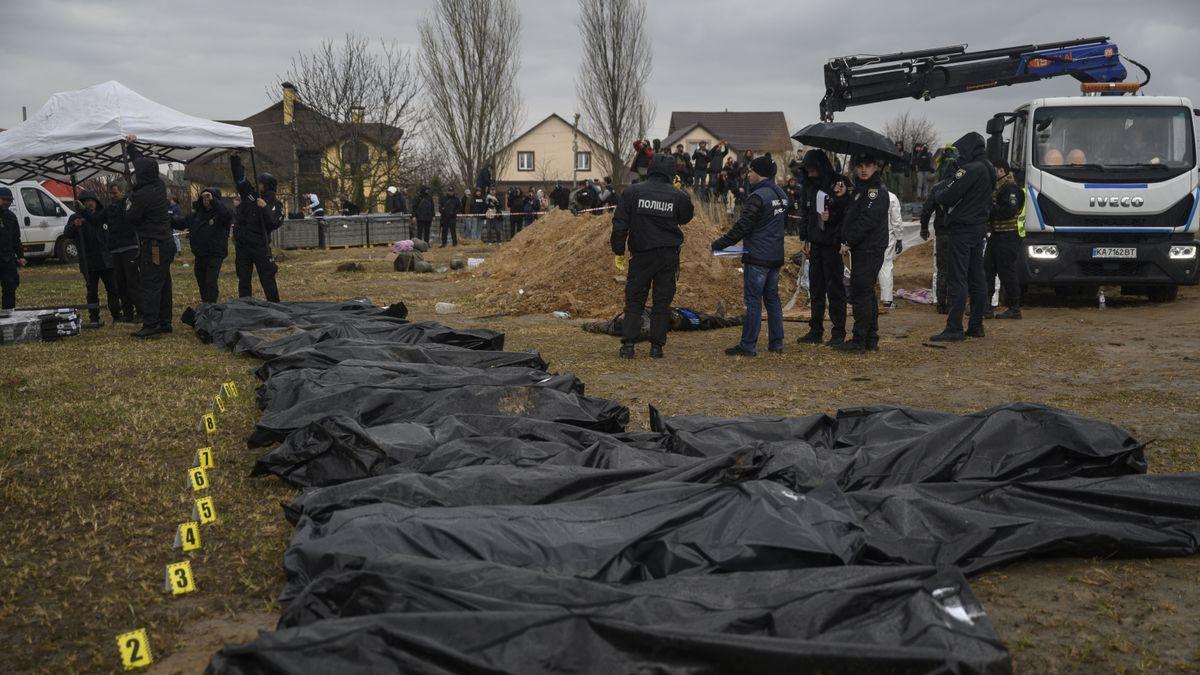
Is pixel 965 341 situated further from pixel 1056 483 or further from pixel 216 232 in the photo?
pixel 216 232

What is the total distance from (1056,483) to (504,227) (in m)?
29.0

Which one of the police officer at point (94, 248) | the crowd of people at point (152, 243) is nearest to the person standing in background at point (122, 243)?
the crowd of people at point (152, 243)

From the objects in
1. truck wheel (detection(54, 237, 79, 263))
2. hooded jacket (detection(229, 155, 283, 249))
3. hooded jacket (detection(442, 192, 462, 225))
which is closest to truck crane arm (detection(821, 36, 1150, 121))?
hooded jacket (detection(229, 155, 283, 249))

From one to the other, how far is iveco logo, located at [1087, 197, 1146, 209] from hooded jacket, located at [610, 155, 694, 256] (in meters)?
6.54

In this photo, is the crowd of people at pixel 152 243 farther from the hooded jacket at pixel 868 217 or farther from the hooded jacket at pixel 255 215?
the hooded jacket at pixel 868 217

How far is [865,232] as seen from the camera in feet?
31.0

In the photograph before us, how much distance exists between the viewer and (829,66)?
50.8ft

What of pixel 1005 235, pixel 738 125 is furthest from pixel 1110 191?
pixel 738 125

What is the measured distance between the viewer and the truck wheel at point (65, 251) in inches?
936

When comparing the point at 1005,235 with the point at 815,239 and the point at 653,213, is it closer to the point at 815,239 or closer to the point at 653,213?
the point at 815,239

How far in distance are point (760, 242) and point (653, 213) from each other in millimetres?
1146

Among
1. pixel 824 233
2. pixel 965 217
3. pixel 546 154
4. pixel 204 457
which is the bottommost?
pixel 204 457

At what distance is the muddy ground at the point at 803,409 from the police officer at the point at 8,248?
205 centimetres

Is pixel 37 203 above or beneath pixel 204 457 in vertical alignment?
above
